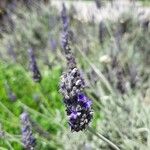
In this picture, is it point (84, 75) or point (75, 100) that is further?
point (84, 75)

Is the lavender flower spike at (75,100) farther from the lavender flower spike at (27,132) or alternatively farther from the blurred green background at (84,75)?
the lavender flower spike at (27,132)

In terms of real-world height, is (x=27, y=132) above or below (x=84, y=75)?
above

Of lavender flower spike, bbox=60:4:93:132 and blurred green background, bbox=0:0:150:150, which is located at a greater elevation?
lavender flower spike, bbox=60:4:93:132

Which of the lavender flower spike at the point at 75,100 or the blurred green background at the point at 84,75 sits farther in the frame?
the blurred green background at the point at 84,75

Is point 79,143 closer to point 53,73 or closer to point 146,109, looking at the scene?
point 146,109

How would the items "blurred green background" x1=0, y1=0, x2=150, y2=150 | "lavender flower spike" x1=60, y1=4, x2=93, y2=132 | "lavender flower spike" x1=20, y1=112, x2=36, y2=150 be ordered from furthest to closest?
"blurred green background" x1=0, y1=0, x2=150, y2=150 < "lavender flower spike" x1=20, y1=112, x2=36, y2=150 < "lavender flower spike" x1=60, y1=4, x2=93, y2=132

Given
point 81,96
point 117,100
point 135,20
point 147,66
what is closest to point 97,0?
point 117,100

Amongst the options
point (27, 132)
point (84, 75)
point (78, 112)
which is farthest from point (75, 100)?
point (84, 75)

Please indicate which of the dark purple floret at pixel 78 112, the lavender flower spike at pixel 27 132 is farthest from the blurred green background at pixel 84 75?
the lavender flower spike at pixel 27 132

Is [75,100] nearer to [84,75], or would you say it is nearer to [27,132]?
[27,132]

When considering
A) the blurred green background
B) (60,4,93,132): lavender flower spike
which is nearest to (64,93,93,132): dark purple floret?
(60,4,93,132): lavender flower spike

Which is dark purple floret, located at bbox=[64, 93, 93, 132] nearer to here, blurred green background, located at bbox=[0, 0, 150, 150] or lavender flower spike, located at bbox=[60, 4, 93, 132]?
lavender flower spike, located at bbox=[60, 4, 93, 132]
